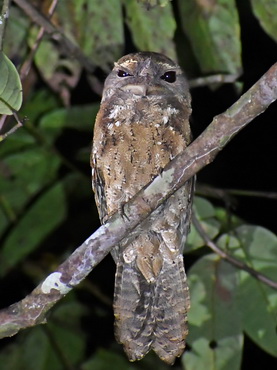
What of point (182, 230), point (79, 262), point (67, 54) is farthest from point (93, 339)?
point (79, 262)

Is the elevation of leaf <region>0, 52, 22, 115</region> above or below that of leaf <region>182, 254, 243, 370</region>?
above

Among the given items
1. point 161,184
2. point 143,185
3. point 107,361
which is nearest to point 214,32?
point 143,185

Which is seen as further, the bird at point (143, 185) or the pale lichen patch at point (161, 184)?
the bird at point (143, 185)

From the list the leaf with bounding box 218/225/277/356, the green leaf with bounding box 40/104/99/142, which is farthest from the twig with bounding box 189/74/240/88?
the leaf with bounding box 218/225/277/356

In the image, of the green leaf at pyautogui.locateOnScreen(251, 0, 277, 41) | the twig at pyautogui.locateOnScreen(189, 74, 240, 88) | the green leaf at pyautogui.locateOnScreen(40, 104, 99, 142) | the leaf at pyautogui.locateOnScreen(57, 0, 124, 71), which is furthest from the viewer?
the green leaf at pyautogui.locateOnScreen(40, 104, 99, 142)

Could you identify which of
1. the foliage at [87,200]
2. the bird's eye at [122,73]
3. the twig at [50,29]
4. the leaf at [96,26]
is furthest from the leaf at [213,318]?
the twig at [50,29]

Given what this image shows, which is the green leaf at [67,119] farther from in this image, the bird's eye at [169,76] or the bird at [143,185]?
the bird's eye at [169,76]

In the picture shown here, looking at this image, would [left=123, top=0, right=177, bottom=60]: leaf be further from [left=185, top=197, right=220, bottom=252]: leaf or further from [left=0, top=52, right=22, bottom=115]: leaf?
[left=0, top=52, right=22, bottom=115]: leaf

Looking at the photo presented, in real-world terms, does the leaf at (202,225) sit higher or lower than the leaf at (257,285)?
higher
